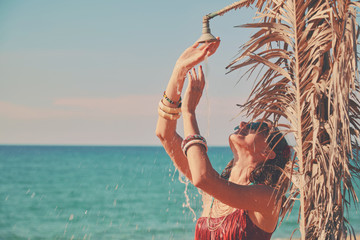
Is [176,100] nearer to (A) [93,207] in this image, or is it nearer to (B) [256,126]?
(B) [256,126]

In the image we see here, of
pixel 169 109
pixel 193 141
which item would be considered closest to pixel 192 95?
pixel 193 141

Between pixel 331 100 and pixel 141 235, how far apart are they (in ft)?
60.2

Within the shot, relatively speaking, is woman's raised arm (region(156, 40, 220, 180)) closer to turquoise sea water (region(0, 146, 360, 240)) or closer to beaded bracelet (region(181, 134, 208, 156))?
turquoise sea water (region(0, 146, 360, 240))

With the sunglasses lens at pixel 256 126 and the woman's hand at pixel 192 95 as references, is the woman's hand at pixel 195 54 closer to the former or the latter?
the woman's hand at pixel 192 95

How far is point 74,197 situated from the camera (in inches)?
1412

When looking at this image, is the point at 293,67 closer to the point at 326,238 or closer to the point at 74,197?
the point at 326,238

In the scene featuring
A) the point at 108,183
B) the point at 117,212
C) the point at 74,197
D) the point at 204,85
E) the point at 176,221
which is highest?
the point at 204,85

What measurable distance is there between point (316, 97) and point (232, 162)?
0.85 metres

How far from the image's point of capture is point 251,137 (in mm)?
3260

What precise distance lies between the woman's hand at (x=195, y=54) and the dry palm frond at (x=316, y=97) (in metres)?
0.20

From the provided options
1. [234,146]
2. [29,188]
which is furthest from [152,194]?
[234,146]

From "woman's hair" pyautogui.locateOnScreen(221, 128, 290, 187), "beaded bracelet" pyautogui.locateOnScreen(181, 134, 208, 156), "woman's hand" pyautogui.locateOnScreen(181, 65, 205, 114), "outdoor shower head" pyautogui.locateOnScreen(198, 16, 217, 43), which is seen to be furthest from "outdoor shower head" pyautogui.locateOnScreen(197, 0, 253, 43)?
"woman's hair" pyautogui.locateOnScreen(221, 128, 290, 187)

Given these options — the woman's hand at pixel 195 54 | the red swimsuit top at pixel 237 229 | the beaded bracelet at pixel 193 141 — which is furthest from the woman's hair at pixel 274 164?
the woman's hand at pixel 195 54

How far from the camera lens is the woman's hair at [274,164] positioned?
326 cm
